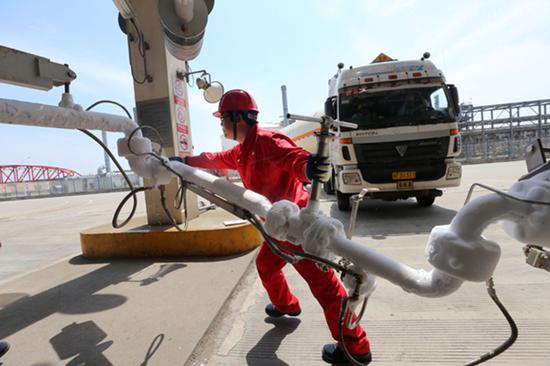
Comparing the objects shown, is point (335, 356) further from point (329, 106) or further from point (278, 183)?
point (329, 106)

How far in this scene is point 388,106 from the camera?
521cm

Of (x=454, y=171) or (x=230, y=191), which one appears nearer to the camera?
(x=230, y=191)

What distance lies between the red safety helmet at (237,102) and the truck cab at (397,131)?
121 inches

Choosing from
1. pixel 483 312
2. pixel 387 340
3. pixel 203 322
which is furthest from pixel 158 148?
pixel 483 312

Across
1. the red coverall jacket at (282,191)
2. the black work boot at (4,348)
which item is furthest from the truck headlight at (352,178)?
the black work boot at (4,348)

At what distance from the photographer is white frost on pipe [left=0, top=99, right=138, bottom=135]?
5.29ft

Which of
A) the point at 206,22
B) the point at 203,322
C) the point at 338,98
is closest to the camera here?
the point at 203,322

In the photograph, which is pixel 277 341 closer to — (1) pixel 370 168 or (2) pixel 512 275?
(2) pixel 512 275

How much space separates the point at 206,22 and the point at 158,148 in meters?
1.87

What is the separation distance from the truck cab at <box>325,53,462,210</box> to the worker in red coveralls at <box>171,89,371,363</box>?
310 cm

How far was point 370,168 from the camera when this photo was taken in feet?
16.5

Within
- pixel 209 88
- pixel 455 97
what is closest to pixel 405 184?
pixel 455 97

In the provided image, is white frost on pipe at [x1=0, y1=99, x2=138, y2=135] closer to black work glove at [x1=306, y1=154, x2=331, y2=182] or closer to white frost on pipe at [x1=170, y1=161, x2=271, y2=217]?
white frost on pipe at [x1=170, y1=161, x2=271, y2=217]

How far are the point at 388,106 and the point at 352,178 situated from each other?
4.50ft
